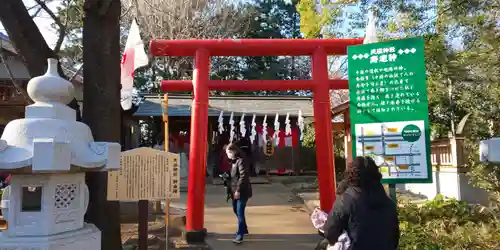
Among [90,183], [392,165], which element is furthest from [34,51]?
[392,165]

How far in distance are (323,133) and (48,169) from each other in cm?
581

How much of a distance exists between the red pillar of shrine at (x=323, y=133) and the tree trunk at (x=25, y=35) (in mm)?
5001

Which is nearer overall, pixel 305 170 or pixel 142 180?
pixel 142 180

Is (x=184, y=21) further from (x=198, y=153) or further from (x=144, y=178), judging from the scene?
(x=144, y=178)

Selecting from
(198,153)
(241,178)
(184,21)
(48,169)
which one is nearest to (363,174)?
(48,169)

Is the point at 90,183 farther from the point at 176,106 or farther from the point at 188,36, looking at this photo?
the point at 188,36

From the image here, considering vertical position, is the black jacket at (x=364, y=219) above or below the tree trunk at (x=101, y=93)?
below

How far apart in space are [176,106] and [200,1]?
6.16 meters

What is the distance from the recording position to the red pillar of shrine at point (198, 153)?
7512 mm

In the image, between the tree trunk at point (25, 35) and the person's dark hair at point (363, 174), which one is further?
the tree trunk at point (25, 35)

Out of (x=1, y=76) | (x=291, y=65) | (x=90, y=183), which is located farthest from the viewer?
(x=291, y=65)

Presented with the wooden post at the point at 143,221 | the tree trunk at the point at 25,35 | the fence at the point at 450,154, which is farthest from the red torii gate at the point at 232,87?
the fence at the point at 450,154

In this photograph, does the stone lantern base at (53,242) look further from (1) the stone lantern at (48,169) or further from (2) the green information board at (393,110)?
(2) the green information board at (393,110)

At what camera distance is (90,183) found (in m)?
4.52
